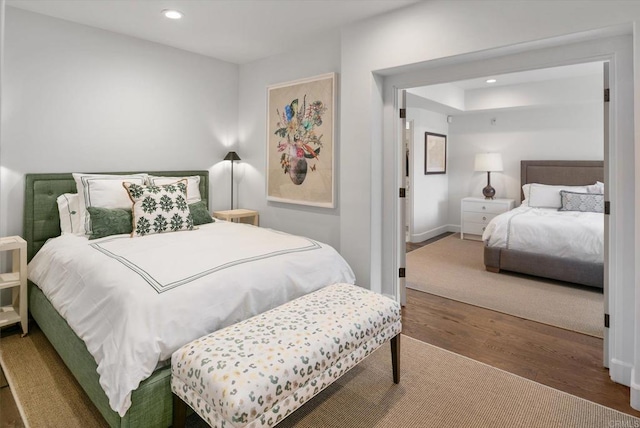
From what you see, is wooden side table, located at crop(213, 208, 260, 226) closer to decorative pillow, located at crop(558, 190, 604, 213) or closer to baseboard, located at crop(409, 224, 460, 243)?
baseboard, located at crop(409, 224, 460, 243)

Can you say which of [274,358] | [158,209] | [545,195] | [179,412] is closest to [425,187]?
[545,195]

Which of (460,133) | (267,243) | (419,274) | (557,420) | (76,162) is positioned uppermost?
(460,133)

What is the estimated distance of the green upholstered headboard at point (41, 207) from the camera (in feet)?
10.0

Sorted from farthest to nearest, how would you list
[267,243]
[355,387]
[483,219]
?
[483,219]
[267,243]
[355,387]

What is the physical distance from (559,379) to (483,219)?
12.0ft

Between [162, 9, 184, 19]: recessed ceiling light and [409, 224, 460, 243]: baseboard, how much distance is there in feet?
14.5

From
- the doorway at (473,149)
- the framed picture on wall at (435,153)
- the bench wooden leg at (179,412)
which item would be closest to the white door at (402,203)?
the doorway at (473,149)

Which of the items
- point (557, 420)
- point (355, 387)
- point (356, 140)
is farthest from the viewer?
point (356, 140)

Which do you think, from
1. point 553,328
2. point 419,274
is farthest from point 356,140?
point 553,328

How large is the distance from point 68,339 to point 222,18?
2.69 metres

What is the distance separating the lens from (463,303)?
356cm

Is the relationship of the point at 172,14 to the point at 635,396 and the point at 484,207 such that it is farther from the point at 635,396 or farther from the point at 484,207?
the point at 484,207

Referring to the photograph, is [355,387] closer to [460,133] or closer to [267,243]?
[267,243]

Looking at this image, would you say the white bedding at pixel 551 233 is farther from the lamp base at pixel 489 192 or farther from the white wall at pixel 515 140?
the lamp base at pixel 489 192
